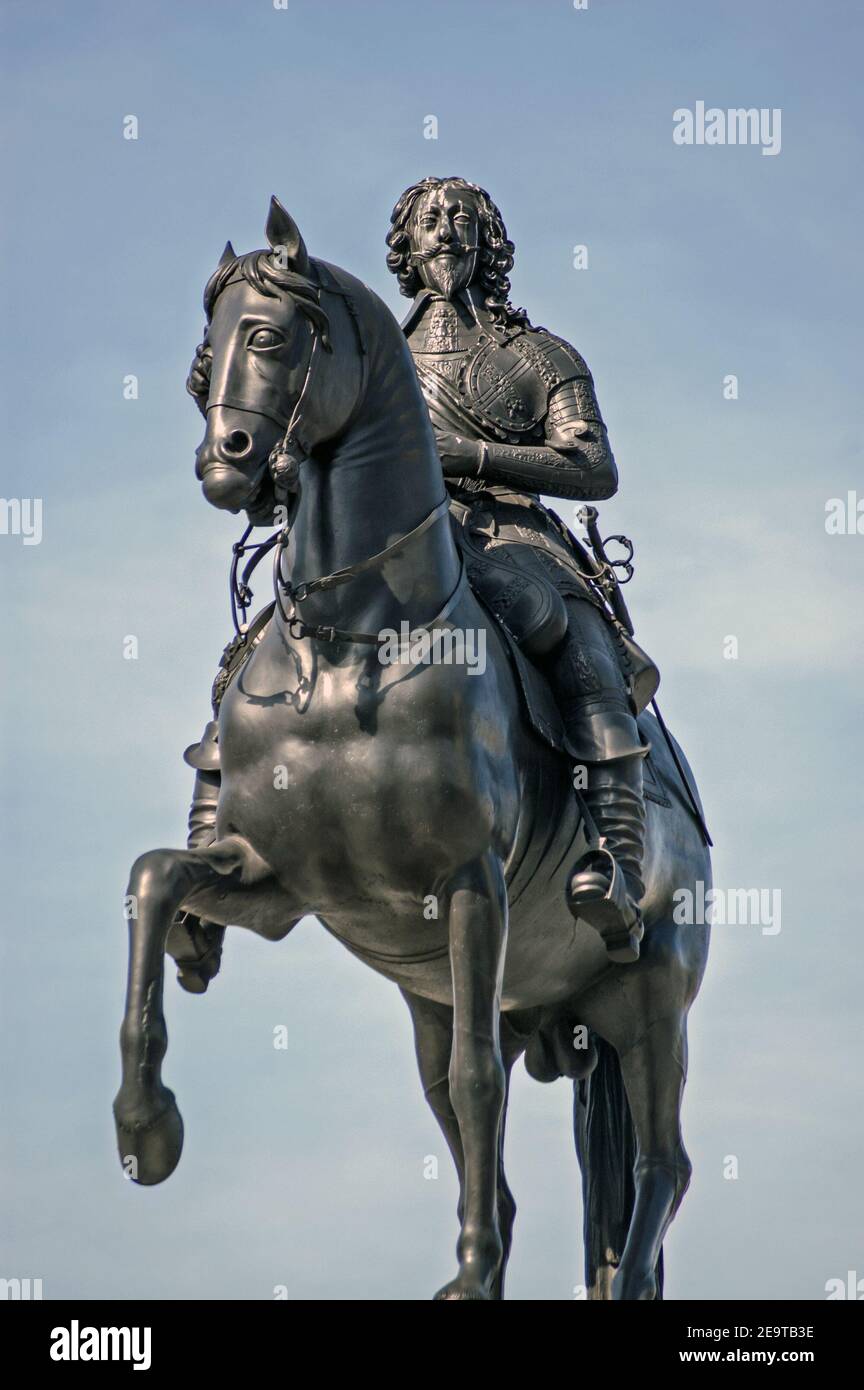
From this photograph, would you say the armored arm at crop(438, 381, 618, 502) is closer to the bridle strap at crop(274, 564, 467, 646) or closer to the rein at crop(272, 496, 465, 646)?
the rein at crop(272, 496, 465, 646)

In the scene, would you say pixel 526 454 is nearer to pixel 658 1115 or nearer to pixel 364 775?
pixel 364 775

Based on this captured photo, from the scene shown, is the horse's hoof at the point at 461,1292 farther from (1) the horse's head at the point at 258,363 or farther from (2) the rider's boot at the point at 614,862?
(1) the horse's head at the point at 258,363

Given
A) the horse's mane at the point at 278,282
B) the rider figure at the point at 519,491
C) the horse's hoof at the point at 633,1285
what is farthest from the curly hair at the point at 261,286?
the horse's hoof at the point at 633,1285

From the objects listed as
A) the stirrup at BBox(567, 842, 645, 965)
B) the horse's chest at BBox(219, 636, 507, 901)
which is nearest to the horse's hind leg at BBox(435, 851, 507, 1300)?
the horse's chest at BBox(219, 636, 507, 901)

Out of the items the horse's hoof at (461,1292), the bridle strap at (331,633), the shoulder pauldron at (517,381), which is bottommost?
the horse's hoof at (461,1292)

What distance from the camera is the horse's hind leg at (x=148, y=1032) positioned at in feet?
41.1

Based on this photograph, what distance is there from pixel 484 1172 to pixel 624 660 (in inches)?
119

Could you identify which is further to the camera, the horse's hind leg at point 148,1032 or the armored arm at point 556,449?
the armored arm at point 556,449

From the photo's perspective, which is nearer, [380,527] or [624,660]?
[380,527]
